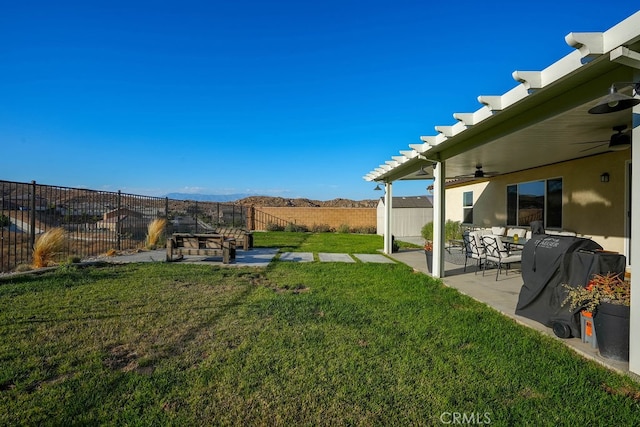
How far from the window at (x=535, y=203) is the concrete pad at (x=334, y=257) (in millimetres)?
5937

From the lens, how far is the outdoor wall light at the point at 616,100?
8.93 feet

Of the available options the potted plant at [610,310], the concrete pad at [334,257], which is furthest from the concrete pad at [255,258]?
the potted plant at [610,310]

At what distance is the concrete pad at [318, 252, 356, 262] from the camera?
384 inches

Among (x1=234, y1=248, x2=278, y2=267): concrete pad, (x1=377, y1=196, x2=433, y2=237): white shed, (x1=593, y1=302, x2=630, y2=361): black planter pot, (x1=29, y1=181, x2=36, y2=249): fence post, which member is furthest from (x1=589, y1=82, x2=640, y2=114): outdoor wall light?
(x1=377, y1=196, x2=433, y2=237): white shed

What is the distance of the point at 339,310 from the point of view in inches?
187

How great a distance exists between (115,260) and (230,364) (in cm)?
737

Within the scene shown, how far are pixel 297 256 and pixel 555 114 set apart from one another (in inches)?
305

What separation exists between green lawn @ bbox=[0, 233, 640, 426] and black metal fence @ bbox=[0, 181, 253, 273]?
2.87m

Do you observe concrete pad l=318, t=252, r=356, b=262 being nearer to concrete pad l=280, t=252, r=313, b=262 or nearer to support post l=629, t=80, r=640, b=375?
concrete pad l=280, t=252, r=313, b=262

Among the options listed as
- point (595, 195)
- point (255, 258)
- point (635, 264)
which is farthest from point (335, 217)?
point (635, 264)

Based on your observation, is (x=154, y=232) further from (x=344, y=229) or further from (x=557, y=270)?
(x=344, y=229)

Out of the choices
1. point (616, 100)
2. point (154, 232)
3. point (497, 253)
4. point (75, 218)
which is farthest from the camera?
point (154, 232)

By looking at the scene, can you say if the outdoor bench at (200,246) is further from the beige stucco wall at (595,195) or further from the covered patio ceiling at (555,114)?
the beige stucco wall at (595,195)

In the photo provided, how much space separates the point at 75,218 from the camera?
945 cm
